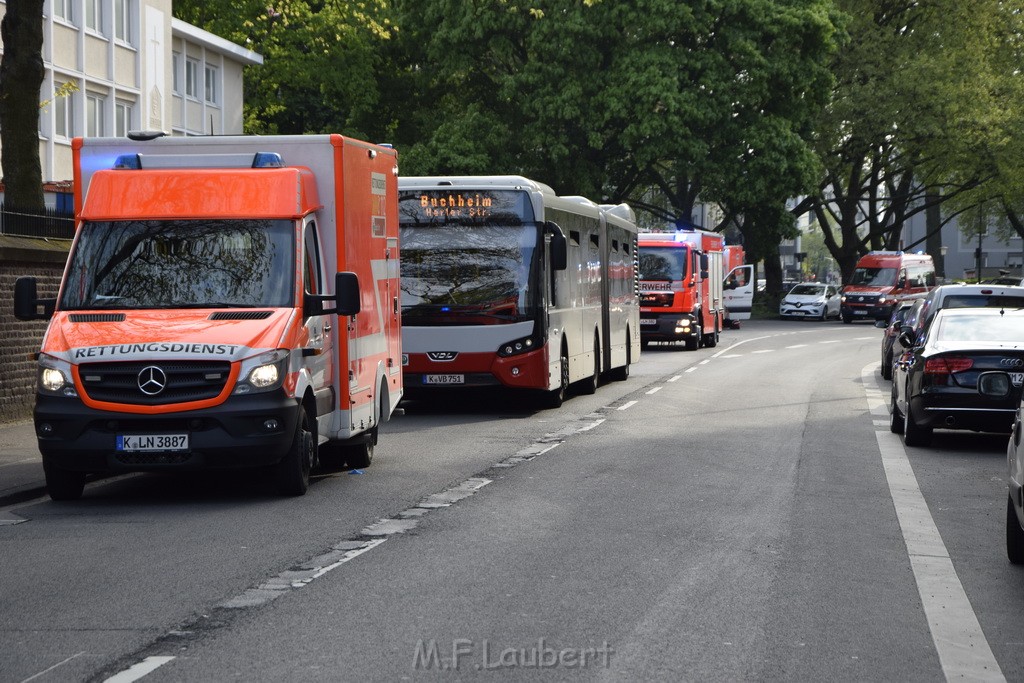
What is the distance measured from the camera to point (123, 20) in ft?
151

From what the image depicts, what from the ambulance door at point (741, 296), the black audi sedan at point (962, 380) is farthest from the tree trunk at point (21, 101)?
the ambulance door at point (741, 296)

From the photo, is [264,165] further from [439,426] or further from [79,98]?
[79,98]

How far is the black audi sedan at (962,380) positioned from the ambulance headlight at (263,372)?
7030 mm

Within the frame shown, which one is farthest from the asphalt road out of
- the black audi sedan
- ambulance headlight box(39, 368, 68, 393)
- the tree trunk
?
the tree trunk

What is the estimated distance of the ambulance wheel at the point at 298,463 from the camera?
38.9ft

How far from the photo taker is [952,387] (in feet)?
51.4

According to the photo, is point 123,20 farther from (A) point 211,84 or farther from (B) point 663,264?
(B) point 663,264

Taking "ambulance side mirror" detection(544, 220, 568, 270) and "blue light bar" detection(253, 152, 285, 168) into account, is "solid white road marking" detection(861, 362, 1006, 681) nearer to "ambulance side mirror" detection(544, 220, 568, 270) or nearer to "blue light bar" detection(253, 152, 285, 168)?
"blue light bar" detection(253, 152, 285, 168)

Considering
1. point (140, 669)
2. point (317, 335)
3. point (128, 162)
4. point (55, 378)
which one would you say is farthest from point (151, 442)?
point (140, 669)

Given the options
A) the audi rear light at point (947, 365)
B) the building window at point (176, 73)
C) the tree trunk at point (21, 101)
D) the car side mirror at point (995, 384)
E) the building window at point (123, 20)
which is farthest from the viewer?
→ the building window at point (176, 73)

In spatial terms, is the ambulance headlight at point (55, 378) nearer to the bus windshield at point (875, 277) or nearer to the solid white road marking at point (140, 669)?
the solid white road marking at point (140, 669)

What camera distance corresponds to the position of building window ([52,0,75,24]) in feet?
137

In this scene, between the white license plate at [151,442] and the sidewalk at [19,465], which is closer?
the white license plate at [151,442]

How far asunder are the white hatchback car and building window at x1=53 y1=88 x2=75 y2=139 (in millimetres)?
32493
